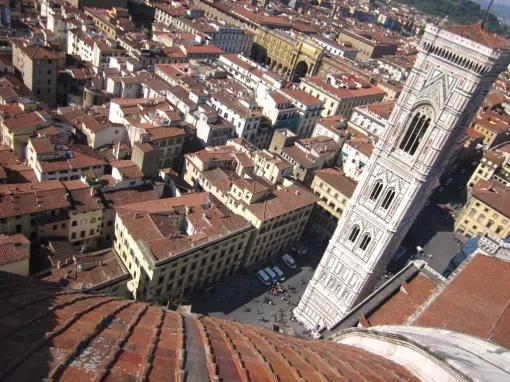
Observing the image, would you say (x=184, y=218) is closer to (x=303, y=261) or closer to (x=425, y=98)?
(x=303, y=261)

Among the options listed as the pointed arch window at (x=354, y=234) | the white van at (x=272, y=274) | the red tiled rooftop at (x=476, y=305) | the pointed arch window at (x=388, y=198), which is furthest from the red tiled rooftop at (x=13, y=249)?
the pointed arch window at (x=388, y=198)

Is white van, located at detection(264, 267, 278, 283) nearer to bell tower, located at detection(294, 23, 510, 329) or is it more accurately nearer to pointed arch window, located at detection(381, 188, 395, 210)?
bell tower, located at detection(294, 23, 510, 329)

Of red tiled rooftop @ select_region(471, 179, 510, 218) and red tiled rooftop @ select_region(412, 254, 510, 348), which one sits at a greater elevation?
red tiled rooftop @ select_region(412, 254, 510, 348)

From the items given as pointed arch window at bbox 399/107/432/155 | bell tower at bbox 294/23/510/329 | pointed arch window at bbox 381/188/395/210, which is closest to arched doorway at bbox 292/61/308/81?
bell tower at bbox 294/23/510/329

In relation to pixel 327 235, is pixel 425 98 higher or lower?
higher

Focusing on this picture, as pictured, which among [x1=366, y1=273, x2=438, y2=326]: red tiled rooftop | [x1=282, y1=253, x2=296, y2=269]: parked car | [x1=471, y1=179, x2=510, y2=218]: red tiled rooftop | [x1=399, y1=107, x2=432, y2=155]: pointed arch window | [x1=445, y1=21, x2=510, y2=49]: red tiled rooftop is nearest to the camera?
[x1=445, y1=21, x2=510, y2=49]: red tiled rooftop

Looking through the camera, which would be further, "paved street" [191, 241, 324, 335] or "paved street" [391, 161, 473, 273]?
"paved street" [391, 161, 473, 273]

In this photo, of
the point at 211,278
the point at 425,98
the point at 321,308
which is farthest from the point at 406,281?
the point at 211,278
